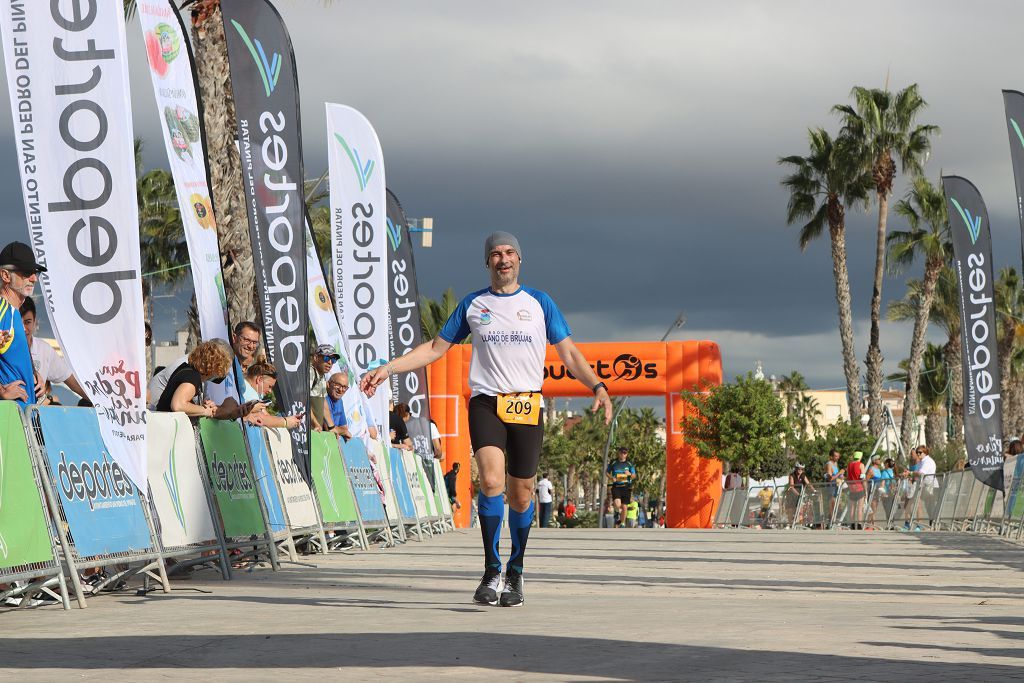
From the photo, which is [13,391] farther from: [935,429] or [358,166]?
[935,429]

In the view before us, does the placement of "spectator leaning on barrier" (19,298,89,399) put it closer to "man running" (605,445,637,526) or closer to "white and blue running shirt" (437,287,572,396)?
"white and blue running shirt" (437,287,572,396)

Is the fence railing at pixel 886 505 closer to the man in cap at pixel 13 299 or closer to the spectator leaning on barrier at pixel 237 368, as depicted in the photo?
the spectator leaning on barrier at pixel 237 368

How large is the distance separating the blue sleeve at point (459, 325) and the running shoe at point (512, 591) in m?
1.39

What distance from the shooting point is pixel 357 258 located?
17391 millimetres

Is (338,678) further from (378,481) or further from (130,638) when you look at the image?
(378,481)

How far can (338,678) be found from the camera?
4.81 metres

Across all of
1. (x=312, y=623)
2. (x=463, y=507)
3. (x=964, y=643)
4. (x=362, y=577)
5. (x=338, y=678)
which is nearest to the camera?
(x=338, y=678)

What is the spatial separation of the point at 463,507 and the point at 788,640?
29.1m

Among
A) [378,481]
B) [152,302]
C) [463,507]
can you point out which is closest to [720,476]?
[463,507]

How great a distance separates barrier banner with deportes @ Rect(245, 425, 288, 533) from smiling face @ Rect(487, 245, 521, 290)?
371 cm

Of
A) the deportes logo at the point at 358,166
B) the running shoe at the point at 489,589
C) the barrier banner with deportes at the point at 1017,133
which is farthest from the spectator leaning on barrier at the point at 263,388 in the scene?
the barrier banner with deportes at the point at 1017,133

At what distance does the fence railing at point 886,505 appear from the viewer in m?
22.3

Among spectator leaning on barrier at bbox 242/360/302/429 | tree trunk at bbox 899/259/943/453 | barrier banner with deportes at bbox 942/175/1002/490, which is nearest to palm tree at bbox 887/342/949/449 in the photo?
tree trunk at bbox 899/259/943/453

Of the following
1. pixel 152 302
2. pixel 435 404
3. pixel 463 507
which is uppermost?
pixel 152 302
